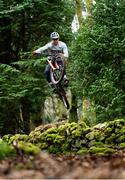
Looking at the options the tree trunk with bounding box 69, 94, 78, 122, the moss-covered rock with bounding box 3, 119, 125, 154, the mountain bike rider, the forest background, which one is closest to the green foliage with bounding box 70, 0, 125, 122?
the forest background

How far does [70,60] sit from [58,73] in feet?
30.4

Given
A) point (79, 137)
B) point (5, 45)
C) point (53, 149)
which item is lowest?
point (53, 149)

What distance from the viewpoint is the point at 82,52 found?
20703mm

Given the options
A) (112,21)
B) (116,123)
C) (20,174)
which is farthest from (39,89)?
(20,174)

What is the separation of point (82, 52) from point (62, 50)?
662 centimetres

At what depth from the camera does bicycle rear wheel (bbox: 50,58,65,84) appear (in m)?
14.4

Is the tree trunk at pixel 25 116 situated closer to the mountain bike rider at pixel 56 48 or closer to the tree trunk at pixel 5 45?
the tree trunk at pixel 5 45

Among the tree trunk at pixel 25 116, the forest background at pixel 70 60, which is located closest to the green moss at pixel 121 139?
the forest background at pixel 70 60

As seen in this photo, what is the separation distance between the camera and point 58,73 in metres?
14.7

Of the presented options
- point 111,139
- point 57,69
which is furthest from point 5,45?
point 111,139

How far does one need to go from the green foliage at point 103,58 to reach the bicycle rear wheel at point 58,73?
13.6 feet

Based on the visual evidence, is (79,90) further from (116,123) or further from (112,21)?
(116,123)

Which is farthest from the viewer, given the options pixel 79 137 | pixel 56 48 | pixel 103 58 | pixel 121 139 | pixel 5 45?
pixel 5 45

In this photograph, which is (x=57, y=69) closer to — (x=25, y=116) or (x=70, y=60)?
(x=70, y=60)
